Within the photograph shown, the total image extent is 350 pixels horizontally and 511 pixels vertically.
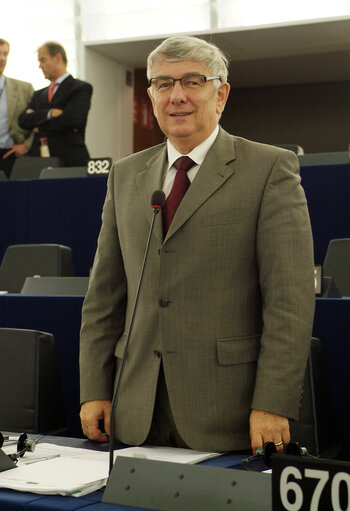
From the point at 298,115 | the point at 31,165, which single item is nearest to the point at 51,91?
the point at 31,165

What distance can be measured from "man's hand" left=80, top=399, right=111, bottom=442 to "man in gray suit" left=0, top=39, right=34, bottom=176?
4744 mm

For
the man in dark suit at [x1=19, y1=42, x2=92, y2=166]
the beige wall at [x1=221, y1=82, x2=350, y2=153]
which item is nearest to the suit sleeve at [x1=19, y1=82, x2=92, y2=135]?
the man in dark suit at [x1=19, y1=42, x2=92, y2=166]

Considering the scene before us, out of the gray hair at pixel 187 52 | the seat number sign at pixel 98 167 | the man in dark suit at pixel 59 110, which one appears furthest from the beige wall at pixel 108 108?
the gray hair at pixel 187 52

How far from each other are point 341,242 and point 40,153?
9.91ft

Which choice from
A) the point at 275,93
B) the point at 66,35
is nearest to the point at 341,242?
the point at 66,35

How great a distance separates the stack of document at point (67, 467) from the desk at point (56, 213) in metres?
3.17

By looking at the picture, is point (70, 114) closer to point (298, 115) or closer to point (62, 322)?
point (62, 322)

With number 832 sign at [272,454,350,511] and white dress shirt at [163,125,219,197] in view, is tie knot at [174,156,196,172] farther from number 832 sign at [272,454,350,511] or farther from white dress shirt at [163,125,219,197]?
number 832 sign at [272,454,350,511]

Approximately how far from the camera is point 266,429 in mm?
1668

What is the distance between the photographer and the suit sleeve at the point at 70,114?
18.8ft

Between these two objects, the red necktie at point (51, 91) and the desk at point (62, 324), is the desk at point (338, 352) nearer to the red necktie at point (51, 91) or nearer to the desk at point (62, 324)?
the desk at point (62, 324)

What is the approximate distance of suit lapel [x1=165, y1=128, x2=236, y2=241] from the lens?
1758 mm

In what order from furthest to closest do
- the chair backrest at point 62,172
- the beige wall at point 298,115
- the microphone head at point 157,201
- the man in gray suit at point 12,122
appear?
1. the beige wall at point 298,115
2. the man in gray suit at point 12,122
3. the chair backrest at point 62,172
4. the microphone head at point 157,201

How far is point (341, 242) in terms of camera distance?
3.67 metres
